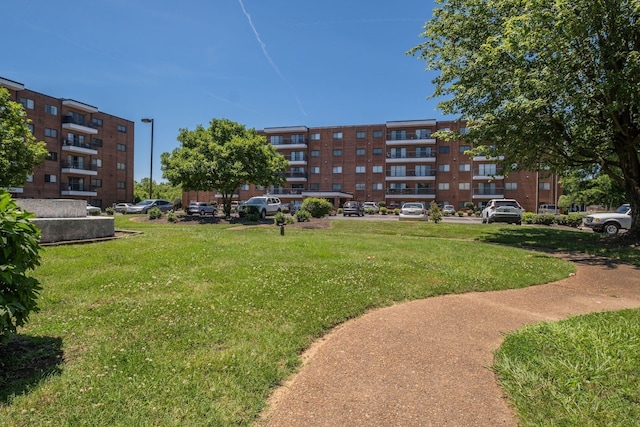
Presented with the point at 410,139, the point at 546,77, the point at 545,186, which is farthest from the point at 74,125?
the point at 545,186

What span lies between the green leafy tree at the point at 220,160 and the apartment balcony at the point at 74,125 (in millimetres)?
27080

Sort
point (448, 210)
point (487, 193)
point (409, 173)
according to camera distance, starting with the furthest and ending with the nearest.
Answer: point (409, 173), point (487, 193), point (448, 210)

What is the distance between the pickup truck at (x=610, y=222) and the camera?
18844 mm

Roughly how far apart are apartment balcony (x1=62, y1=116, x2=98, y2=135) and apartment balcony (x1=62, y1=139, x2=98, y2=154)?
154 cm

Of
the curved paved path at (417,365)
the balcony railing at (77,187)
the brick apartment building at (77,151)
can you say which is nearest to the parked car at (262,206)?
the curved paved path at (417,365)

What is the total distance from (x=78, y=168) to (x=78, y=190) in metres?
2.96

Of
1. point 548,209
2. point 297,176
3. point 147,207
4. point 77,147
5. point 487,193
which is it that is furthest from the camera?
point 297,176

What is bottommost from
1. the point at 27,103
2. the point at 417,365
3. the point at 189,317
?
the point at 417,365

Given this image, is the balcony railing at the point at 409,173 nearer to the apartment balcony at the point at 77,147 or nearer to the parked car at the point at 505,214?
the parked car at the point at 505,214

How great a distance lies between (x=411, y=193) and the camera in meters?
58.8

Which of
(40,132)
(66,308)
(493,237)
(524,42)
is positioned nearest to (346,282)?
(66,308)

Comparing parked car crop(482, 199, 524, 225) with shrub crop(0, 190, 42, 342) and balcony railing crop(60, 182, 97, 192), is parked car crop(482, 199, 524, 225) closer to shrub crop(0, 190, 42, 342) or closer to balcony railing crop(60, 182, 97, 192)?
shrub crop(0, 190, 42, 342)

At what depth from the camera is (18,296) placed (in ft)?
10.6

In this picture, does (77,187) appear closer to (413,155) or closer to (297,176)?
(297,176)
